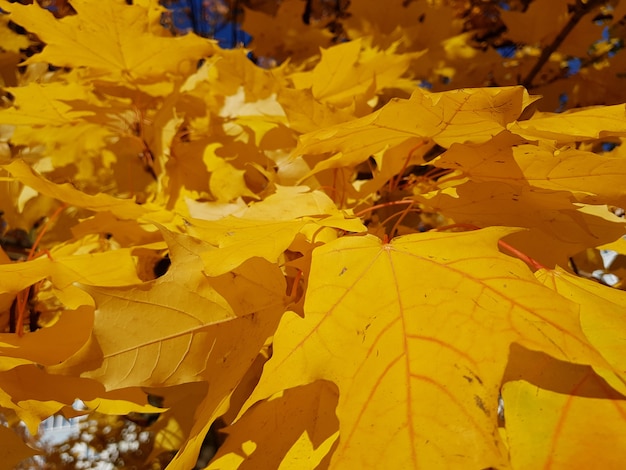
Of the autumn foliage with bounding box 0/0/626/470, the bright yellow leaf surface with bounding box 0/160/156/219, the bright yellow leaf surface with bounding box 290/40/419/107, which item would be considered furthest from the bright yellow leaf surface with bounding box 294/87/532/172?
the bright yellow leaf surface with bounding box 290/40/419/107

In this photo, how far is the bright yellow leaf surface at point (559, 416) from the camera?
0.29 meters

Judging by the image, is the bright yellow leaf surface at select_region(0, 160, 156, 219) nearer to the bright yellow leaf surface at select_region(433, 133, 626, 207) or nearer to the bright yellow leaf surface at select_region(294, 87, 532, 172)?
the bright yellow leaf surface at select_region(294, 87, 532, 172)

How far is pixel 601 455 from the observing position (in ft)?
0.95

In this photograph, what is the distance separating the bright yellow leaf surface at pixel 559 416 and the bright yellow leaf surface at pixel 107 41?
663 mm

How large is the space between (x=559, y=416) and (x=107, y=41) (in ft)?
2.45

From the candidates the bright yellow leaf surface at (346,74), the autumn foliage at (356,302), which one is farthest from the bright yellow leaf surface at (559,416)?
the bright yellow leaf surface at (346,74)

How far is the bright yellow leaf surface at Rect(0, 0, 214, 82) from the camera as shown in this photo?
2.34 ft

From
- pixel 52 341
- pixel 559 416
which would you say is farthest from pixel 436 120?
pixel 52 341

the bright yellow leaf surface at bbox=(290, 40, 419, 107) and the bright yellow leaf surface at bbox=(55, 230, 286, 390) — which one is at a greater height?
the bright yellow leaf surface at bbox=(290, 40, 419, 107)

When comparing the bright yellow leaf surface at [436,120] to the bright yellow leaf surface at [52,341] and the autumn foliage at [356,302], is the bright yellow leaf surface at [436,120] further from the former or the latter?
the bright yellow leaf surface at [52,341]

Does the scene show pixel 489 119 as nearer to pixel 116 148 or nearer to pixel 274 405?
pixel 274 405

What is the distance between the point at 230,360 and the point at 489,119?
0.94 ft

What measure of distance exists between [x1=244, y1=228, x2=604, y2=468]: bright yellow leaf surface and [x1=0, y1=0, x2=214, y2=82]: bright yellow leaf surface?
0.53 metres

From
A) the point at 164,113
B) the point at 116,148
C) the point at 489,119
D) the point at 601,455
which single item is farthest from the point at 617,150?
the point at 116,148
